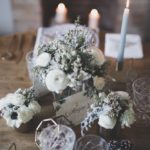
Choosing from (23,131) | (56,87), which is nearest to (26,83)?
(23,131)

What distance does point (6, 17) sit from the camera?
236cm

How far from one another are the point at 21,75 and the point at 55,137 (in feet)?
1.59

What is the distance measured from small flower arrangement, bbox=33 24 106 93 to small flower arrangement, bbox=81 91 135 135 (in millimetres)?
89

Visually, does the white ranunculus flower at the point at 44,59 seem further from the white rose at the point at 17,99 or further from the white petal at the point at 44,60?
the white rose at the point at 17,99

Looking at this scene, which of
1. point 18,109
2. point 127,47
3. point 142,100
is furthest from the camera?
point 127,47

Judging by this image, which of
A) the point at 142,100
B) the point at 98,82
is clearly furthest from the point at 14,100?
the point at 142,100

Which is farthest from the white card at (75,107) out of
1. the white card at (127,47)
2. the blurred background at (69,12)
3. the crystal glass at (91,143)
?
the blurred background at (69,12)

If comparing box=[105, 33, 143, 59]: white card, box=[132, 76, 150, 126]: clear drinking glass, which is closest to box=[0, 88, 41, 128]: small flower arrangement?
box=[132, 76, 150, 126]: clear drinking glass

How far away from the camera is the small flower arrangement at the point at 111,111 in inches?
44.8

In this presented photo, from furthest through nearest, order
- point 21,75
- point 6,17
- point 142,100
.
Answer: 1. point 6,17
2. point 21,75
3. point 142,100

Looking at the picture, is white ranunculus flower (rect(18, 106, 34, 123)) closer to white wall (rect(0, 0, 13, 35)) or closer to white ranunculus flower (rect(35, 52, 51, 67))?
white ranunculus flower (rect(35, 52, 51, 67))

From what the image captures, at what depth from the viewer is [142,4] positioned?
2279 mm

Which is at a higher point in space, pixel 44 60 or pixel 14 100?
pixel 44 60

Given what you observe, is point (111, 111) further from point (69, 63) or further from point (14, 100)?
point (14, 100)
